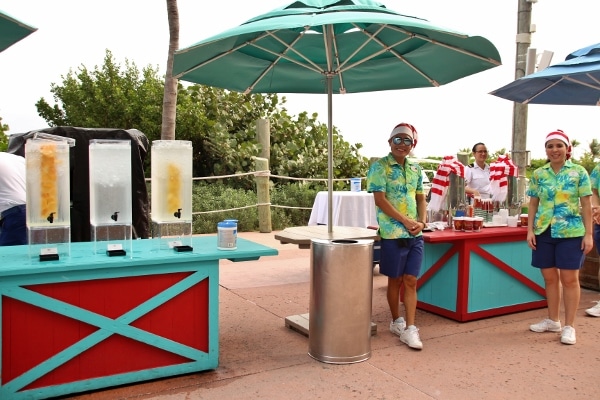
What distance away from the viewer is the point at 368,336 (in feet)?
13.5

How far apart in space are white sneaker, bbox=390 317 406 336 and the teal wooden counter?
4.87ft

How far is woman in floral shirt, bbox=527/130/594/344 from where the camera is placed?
449 cm

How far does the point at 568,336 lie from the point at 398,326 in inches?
52.3

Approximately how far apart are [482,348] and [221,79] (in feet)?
10.8

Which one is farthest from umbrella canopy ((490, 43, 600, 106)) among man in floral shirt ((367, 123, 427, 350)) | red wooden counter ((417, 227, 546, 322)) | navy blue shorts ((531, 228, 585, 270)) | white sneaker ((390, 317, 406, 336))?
white sneaker ((390, 317, 406, 336))

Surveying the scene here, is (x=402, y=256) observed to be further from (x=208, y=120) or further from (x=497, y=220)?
(x=208, y=120)

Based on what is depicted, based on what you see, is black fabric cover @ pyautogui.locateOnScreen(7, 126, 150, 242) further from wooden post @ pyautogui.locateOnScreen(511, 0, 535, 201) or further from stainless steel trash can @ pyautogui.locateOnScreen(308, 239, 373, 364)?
wooden post @ pyautogui.locateOnScreen(511, 0, 535, 201)

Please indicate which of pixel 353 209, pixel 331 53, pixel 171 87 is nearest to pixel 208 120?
pixel 171 87

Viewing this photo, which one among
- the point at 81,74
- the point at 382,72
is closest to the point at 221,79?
the point at 382,72

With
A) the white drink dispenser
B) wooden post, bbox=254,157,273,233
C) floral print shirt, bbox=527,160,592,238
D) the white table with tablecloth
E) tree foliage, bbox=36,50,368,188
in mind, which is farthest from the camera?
tree foliage, bbox=36,50,368,188

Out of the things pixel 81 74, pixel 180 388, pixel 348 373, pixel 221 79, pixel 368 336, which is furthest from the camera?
pixel 81 74

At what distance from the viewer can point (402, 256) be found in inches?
173

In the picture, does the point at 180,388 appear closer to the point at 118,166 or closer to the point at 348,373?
the point at 348,373

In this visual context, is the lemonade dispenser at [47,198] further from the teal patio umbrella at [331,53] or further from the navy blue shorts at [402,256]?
the navy blue shorts at [402,256]
